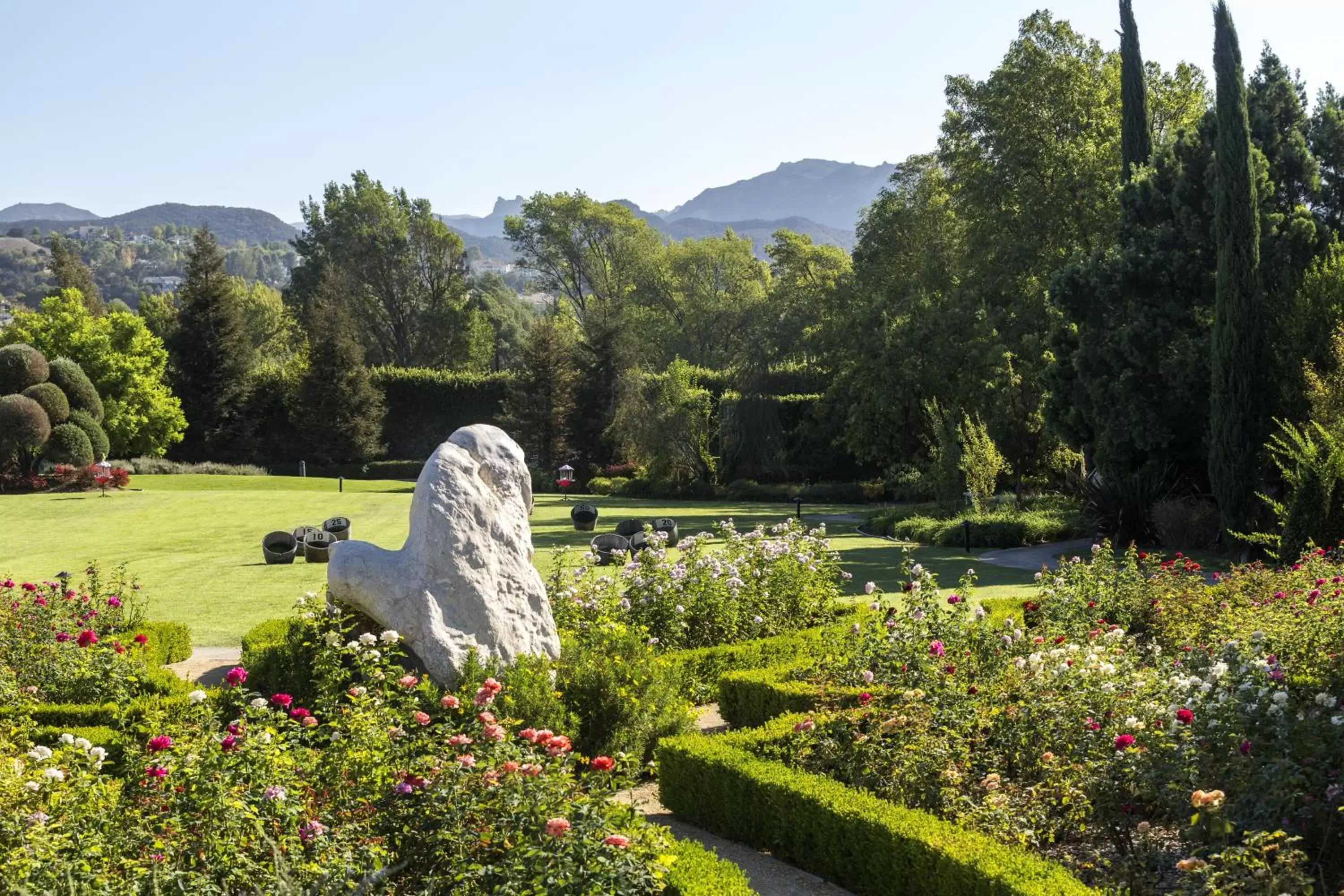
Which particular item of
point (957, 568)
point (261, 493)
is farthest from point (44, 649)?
point (261, 493)

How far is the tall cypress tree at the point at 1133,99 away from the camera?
21.7 metres

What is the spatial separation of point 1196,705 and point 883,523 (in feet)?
55.7

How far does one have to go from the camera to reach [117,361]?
3497cm

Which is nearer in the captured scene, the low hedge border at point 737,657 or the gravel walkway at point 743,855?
the gravel walkway at point 743,855

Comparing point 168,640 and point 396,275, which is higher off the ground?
point 396,275

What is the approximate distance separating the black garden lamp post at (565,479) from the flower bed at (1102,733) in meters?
26.8

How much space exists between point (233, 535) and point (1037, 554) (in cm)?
1469

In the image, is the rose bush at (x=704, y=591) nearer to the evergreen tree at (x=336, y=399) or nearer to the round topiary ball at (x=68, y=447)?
the round topiary ball at (x=68, y=447)

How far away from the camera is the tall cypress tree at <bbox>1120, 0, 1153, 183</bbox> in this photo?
71.3ft

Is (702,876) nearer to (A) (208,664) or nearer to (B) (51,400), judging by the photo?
(A) (208,664)

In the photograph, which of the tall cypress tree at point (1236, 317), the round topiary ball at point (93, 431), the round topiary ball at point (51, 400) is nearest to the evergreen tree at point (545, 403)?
the round topiary ball at point (93, 431)

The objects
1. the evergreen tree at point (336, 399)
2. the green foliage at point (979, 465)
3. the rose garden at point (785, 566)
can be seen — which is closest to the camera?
the rose garden at point (785, 566)

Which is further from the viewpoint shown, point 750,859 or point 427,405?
point 427,405

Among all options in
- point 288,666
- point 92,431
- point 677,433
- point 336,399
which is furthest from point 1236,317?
point 336,399
